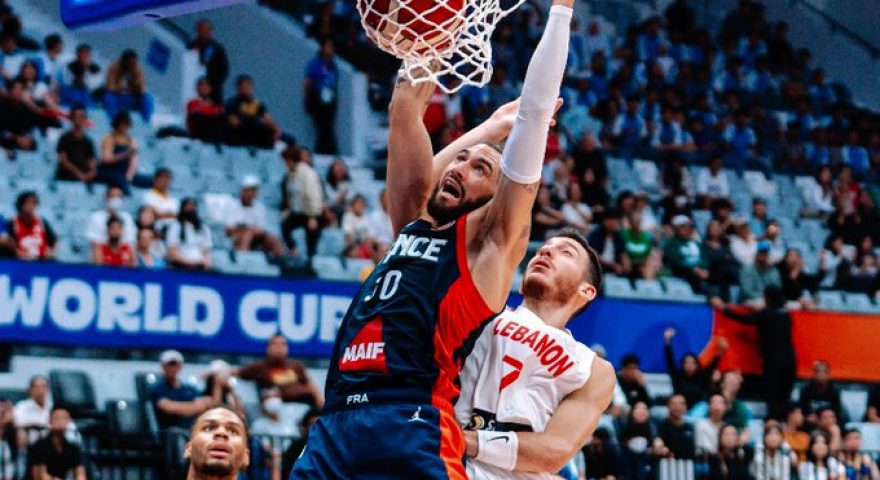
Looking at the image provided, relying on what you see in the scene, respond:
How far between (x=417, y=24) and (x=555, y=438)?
1500 mm

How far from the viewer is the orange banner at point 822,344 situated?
14.7 m

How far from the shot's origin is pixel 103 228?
41.5 feet

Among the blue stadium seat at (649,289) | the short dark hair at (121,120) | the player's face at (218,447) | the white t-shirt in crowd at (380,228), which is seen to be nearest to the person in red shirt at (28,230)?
the short dark hair at (121,120)

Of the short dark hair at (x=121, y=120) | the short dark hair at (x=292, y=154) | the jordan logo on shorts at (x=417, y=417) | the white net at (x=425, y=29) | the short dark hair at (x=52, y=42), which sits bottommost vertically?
the jordan logo on shorts at (x=417, y=417)

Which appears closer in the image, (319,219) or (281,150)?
(319,219)

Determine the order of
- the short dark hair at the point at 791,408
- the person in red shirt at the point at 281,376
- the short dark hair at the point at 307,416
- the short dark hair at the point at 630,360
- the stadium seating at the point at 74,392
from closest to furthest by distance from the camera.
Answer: the short dark hair at the point at 307,416 → the stadium seating at the point at 74,392 → the person in red shirt at the point at 281,376 → the short dark hair at the point at 630,360 → the short dark hair at the point at 791,408

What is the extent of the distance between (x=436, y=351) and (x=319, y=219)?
966 cm

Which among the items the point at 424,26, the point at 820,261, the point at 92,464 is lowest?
the point at 92,464

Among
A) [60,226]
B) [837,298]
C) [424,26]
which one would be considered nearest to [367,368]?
[424,26]

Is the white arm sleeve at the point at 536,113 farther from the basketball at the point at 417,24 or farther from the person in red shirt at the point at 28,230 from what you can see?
the person in red shirt at the point at 28,230

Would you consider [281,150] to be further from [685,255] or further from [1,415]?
[1,415]

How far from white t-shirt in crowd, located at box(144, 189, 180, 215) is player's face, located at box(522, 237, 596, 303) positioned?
7.96 m

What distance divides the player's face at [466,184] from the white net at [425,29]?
0.25 m

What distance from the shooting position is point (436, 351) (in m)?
4.91
